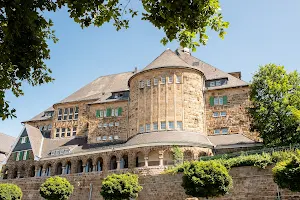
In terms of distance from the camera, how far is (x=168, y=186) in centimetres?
3125

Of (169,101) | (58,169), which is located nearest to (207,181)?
(169,101)

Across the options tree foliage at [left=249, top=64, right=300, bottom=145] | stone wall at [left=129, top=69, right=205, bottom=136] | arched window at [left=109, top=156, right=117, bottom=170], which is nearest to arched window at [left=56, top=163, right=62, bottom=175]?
arched window at [left=109, top=156, right=117, bottom=170]

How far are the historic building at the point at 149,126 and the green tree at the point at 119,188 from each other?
5.24 meters

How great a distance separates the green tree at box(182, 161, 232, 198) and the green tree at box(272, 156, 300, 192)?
152 inches

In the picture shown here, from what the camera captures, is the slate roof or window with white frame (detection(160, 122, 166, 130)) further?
the slate roof

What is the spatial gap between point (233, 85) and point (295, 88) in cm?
901

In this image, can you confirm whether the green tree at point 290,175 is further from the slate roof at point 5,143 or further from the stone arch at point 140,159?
the slate roof at point 5,143

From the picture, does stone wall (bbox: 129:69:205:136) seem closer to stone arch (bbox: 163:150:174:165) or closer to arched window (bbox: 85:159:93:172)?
stone arch (bbox: 163:150:174:165)

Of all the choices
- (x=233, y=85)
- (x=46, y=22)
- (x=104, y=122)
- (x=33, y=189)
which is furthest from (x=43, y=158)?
(x=46, y=22)

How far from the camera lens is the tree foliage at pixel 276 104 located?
3177 centimetres

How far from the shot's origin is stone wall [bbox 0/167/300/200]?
26.6 m

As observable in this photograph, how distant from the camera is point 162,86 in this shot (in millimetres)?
41250

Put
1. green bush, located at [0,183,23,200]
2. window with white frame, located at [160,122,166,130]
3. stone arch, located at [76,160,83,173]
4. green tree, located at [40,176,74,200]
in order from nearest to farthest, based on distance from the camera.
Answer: green tree, located at [40,176,74,200] < green bush, located at [0,183,23,200] < window with white frame, located at [160,122,166,130] < stone arch, located at [76,160,83,173]

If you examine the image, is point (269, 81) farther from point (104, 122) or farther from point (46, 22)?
point (46, 22)
